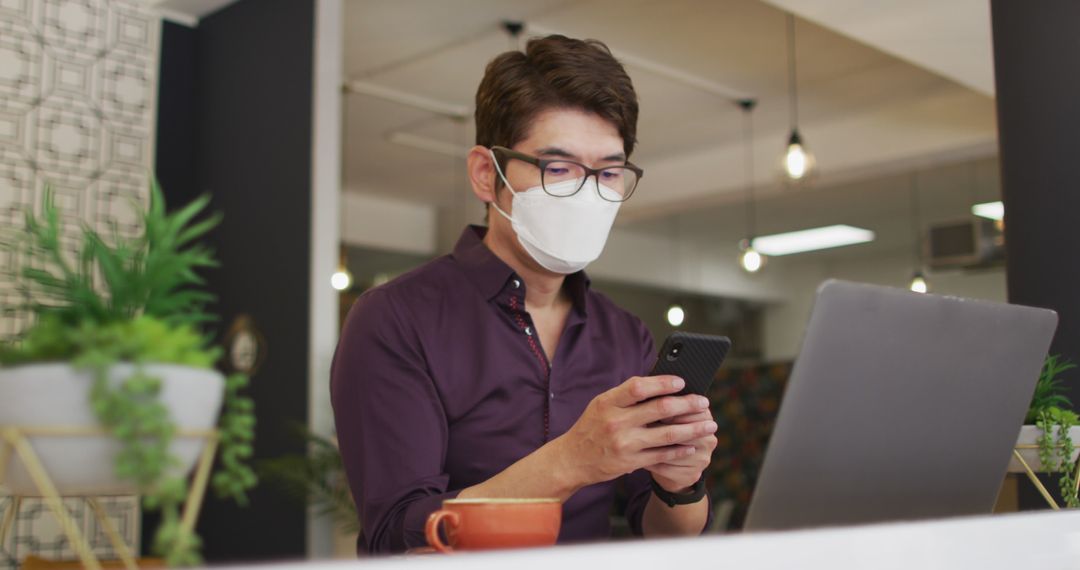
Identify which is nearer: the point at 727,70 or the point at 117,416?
the point at 117,416

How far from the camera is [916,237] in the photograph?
7402 millimetres

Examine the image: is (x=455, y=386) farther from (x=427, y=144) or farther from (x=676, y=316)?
(x=676, y=316)

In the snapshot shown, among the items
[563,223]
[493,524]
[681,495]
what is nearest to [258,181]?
[563,223]

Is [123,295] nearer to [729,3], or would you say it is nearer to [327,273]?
[327,273]

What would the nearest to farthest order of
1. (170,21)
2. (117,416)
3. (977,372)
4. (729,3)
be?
(117,416) < (977,372) < (170,21) < (729,3)

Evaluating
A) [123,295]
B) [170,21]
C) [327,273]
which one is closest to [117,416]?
[123,295]

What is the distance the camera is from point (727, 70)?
599 cm

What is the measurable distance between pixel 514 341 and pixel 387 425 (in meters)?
0.30

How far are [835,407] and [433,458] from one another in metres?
0.61

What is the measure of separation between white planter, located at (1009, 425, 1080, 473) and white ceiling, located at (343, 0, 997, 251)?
2.84 meters

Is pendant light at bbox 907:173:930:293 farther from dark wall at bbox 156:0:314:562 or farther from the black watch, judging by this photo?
the black watch

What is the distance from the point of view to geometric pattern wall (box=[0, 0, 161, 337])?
3.86m

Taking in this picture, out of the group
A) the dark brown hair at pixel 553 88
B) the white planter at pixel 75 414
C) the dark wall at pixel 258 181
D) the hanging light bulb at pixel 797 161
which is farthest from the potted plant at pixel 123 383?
the hanging light bulb at pixel 797 161

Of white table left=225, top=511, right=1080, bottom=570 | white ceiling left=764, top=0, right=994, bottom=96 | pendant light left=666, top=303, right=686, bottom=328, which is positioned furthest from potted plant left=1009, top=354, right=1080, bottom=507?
pendant light left=666, top=303, right=686, bottom=328
